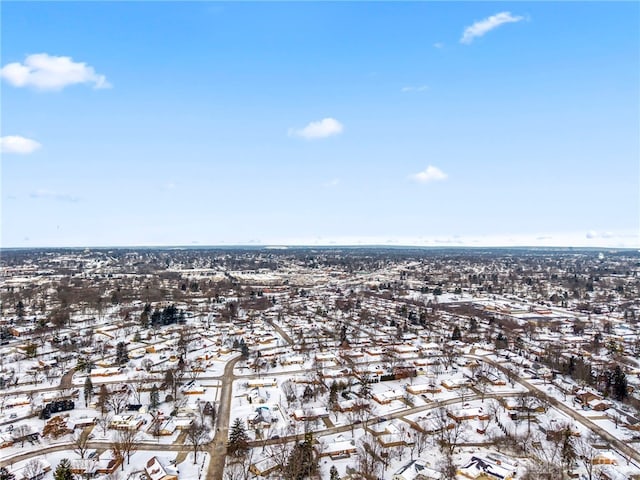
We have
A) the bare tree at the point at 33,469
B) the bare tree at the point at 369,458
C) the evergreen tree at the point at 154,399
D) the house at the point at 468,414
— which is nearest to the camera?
the bare tree at the point at 33,469

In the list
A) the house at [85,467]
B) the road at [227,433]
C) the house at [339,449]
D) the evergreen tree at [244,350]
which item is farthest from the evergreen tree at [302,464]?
the evergreen tree at [244,350]

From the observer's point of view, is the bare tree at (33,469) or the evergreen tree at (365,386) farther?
the evergreen tree at (365,386)

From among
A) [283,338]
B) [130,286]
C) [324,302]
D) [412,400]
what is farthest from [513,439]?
[130,286]

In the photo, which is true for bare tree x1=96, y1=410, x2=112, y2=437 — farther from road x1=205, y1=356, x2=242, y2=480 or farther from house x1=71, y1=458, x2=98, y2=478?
road x1=205, y1=356, x2=242, y2=480

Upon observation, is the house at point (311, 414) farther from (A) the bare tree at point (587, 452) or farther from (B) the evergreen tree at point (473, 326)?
(B) the evergreen tree at point (473, 326)

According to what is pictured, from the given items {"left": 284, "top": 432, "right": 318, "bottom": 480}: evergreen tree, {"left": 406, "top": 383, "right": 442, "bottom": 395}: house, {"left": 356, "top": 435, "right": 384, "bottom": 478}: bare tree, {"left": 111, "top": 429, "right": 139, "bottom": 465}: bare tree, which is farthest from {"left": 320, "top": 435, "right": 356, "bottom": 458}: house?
{"left": 111, "top": 429, "right": 139, "bottom": 465}: bare tree

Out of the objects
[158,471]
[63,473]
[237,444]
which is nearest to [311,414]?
[237,444]

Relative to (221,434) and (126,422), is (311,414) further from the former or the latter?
(126,422)

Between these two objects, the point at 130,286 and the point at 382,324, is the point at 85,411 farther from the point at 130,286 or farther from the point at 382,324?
the point at 130,286
